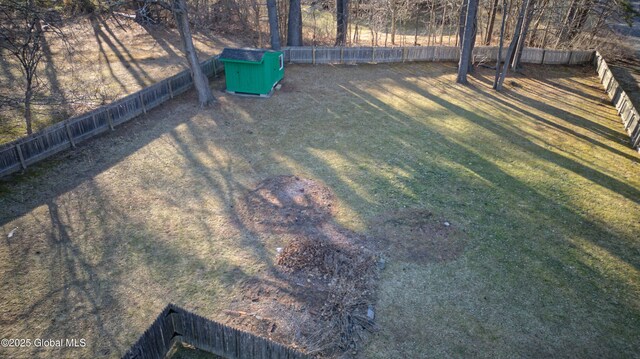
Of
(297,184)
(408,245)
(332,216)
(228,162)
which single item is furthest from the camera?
(228,162)

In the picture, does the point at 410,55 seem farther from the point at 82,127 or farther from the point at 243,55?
the point at 82,127

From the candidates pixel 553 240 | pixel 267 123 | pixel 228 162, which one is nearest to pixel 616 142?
pixel 553 240

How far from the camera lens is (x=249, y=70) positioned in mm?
20312

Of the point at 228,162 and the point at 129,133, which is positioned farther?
the point at 129,133

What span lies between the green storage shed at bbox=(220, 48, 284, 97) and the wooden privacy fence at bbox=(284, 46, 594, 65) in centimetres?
519

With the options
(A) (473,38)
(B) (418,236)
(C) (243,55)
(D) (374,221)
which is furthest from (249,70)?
(A) (473,38)

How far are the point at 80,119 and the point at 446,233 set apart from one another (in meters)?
14.1

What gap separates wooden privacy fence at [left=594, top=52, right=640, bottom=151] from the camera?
701 inches

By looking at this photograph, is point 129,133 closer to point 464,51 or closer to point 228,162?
point 228,162

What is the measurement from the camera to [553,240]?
39.0 ft

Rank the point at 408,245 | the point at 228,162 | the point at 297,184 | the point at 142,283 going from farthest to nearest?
the point at 228,162 < the point at 297,184 < the point at 408,245 < the point at 142,283

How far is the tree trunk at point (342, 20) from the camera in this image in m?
28.6

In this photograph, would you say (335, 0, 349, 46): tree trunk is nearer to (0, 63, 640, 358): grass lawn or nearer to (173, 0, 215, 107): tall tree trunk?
(0, 63, 640, 358): grass lawn

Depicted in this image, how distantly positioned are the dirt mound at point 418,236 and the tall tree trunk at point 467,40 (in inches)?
582
